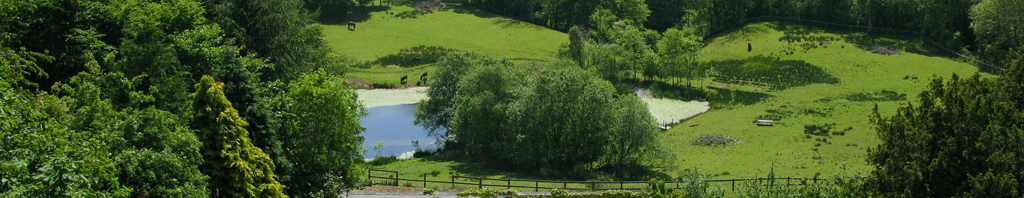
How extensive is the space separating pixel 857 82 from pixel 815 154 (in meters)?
30.1

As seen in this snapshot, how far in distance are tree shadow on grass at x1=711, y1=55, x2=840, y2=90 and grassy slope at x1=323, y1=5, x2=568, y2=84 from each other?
71.8 feet

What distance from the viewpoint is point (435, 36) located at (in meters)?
103

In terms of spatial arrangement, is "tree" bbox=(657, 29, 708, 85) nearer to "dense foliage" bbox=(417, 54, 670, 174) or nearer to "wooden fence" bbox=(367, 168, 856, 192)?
"dense foliage" bbox=(417, 54, 670, 174)

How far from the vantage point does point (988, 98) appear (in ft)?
88.9

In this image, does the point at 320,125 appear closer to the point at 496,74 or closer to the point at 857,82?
the point at 496,74

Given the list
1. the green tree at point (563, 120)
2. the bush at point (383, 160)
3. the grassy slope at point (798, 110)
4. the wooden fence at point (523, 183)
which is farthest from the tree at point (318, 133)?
the bush at point (383, 160)

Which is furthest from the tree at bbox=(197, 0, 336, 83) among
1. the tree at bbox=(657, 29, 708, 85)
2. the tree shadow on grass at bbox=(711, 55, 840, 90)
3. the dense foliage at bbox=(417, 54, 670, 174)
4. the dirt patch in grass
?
the tree shadow on grass at bbox=(711, 55, 840, 90)

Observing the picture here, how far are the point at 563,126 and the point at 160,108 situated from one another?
27.5m

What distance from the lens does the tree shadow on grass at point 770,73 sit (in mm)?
79625

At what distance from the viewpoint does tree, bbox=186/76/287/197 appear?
25.5 metres

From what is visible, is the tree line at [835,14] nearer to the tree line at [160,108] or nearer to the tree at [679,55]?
the tree at [679,55]

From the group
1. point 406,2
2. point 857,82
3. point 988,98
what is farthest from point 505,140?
point 406,2

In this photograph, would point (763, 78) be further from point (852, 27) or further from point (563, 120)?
point (563, 120)

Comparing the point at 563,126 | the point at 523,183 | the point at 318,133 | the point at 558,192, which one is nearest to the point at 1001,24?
the point at 563,126
